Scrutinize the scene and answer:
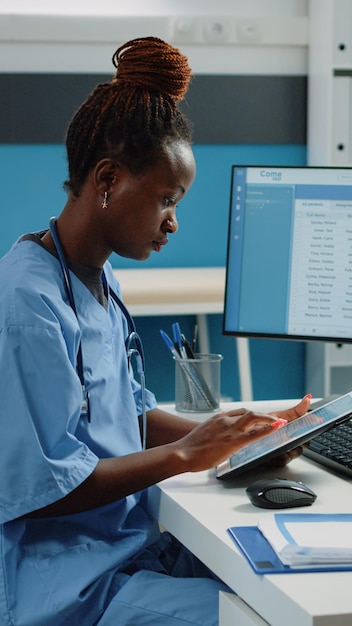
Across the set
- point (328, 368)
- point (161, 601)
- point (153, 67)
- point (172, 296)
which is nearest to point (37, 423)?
point (161, 601)

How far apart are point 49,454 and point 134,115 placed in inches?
17.9

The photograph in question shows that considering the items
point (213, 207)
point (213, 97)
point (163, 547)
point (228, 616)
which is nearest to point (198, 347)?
point (213, 207)

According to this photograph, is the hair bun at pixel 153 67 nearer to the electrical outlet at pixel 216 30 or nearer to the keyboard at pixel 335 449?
the keyboard at pixel 335 449

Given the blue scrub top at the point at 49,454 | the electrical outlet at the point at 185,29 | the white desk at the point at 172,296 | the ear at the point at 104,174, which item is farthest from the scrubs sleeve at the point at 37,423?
the electrical outlet at the point at 185,29

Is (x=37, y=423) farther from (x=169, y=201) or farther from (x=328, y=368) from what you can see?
(x=328, y=368)

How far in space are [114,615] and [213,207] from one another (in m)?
2.62

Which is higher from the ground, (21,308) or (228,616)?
(21,308)

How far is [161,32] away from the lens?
3.45m

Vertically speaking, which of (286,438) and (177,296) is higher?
(177,296)

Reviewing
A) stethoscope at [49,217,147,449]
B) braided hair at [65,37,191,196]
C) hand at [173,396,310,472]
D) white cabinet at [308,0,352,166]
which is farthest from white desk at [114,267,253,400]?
hand at [173,396,310,472]

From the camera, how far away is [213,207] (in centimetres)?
364

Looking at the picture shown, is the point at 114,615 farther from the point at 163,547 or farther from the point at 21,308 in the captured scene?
the point at 21,308

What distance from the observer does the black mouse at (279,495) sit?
3.69 ft

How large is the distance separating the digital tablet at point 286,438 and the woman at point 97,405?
0.09ft
